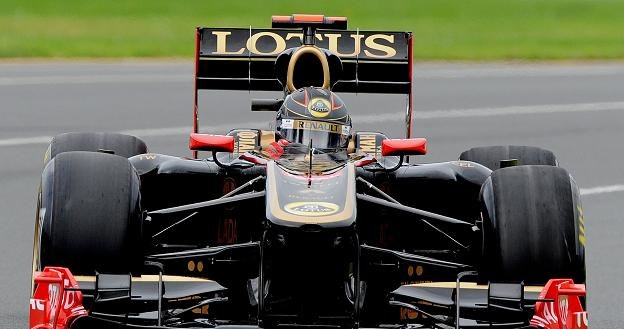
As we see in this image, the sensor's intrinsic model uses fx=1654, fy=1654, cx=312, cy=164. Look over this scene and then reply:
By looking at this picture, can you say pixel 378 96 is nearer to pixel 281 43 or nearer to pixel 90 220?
pixel 281 43

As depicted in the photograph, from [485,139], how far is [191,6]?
77.7 ft

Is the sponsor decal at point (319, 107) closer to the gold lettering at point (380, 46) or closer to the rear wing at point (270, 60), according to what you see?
the rear wing at point (270, 60)

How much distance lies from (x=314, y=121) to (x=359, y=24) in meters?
27.7

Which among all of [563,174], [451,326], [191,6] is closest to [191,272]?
[451,326]

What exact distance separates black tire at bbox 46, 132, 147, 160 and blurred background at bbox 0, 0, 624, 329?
4.07 feet

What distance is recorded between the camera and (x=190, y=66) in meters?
29.1

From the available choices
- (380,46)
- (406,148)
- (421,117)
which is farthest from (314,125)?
(421,117)

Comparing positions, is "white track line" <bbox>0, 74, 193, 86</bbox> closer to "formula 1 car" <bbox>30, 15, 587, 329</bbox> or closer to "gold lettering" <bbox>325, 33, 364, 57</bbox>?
"gold lettering" <bbox>325, 33, 364, 57</bbox>

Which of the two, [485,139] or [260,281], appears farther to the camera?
[485,139]

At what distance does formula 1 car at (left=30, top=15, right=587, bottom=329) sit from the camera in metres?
8.93

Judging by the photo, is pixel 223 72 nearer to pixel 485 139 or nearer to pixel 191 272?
pixel 191 272

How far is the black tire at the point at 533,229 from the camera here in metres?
9.16

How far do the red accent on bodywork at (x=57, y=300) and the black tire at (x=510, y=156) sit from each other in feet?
12.6

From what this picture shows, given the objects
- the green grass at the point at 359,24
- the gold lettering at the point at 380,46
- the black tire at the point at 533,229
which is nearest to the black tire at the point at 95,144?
the gold lettering at the point at 380,46
